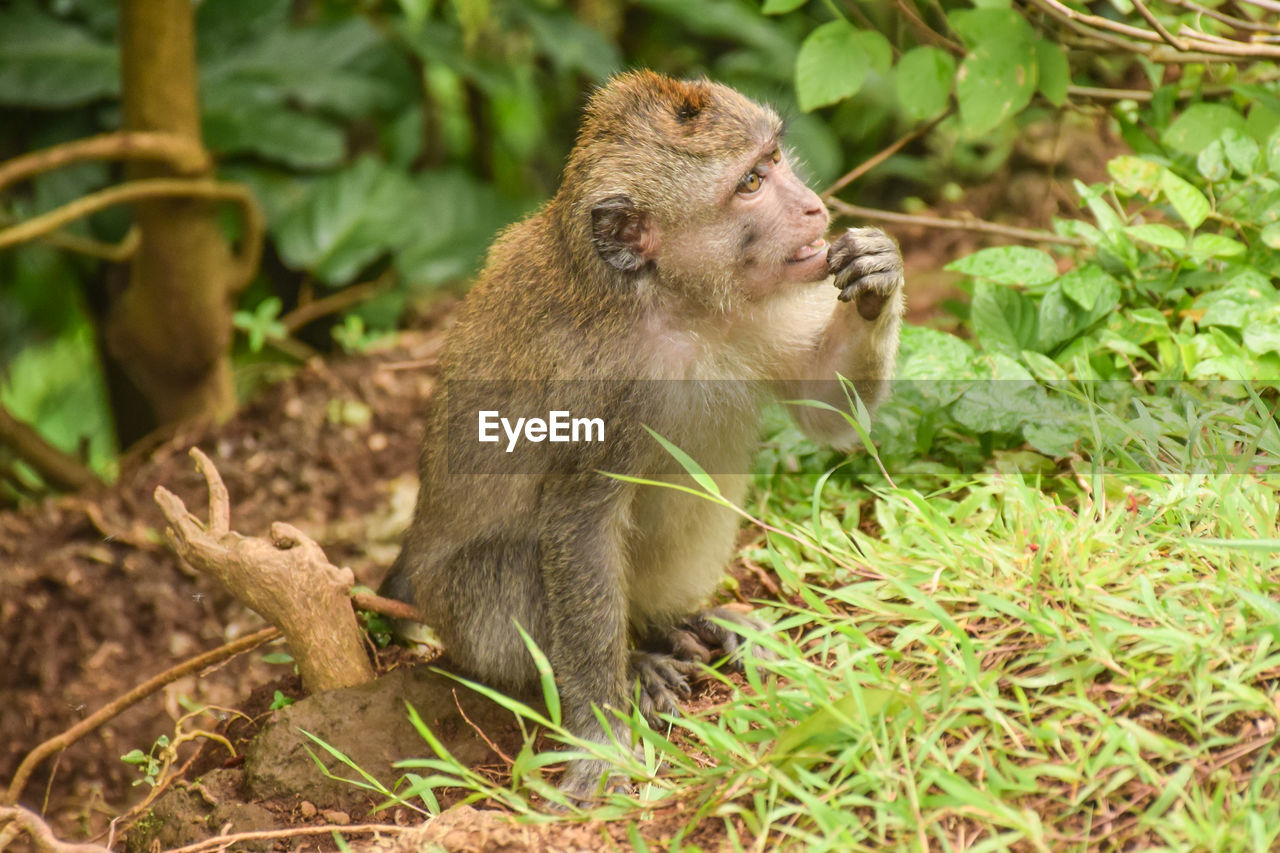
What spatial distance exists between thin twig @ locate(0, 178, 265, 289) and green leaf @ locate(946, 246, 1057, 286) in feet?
12.0

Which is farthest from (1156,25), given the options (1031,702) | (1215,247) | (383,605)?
(383,605)

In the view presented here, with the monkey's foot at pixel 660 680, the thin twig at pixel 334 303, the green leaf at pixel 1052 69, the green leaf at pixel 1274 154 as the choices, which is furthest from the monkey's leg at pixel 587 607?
the thin twig at pixel 334 303

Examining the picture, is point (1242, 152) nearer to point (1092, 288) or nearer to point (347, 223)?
point (1092, 288)

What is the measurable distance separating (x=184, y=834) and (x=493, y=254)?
1.98 m

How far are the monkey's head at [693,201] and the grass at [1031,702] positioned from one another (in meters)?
0.74

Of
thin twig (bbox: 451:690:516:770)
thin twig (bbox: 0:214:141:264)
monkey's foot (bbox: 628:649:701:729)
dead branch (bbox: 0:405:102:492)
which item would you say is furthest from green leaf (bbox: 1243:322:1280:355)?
dead branch (bbox: 0:405:102:492)

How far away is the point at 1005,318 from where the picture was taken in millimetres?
4062

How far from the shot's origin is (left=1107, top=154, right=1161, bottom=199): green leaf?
13.4ft

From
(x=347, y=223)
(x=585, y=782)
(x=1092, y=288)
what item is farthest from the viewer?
(x=347, y=223)

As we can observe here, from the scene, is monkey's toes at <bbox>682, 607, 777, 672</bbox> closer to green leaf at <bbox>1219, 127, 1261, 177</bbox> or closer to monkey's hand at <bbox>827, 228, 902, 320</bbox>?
monkey's hand at <bbox>827, 228, 902, 320</bbox>

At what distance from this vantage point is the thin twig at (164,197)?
5324mm

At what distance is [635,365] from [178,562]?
296 cm

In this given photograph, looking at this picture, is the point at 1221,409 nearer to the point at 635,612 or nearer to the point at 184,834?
the point at 635,612

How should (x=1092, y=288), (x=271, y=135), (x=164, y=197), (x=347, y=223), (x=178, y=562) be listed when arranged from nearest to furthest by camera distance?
(x=1092, y=288) < (x=178, y=562) < (x=164, y=197) < (x=271, y=135) < (x=347, y=223)
